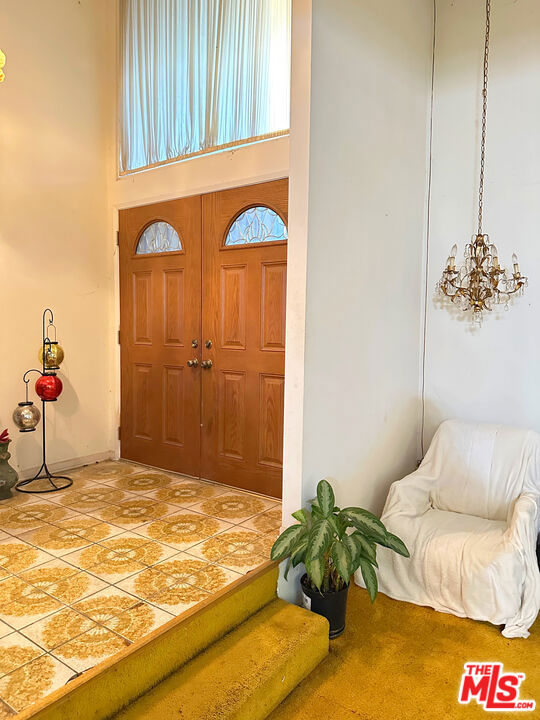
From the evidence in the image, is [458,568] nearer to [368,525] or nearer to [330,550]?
[368,525]

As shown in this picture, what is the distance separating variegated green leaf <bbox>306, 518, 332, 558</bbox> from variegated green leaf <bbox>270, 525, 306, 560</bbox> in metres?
0.07

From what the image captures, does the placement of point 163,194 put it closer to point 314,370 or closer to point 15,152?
point 15,152

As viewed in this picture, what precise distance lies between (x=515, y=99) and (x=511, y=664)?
3034 mm

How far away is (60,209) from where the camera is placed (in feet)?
13.0

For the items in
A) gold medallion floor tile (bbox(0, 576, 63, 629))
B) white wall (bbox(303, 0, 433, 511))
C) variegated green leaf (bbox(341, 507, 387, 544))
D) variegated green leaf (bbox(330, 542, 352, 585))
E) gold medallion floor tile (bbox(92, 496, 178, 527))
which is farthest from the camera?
gold medallion floor tile (bbox(92, 496, 178, 527))

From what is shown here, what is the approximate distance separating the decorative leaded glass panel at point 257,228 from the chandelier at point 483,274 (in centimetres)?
110

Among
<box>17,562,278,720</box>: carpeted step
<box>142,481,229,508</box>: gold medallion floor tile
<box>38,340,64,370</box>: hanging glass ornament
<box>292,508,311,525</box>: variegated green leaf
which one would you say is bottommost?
<box>17,562,278,720</box>: carpeted step

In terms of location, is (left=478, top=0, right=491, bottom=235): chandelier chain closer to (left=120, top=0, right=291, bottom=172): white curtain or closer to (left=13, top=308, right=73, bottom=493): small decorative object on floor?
(left=120, top=0, right=291, bottom=172): white curtain

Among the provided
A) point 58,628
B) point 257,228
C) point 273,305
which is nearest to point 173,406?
point 273,305

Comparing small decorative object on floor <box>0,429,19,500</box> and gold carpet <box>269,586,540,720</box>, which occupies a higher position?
small decorative object on floor <box>0,429,19,500</box>

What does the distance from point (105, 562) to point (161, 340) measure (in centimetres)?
189

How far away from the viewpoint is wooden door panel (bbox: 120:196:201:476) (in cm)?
394

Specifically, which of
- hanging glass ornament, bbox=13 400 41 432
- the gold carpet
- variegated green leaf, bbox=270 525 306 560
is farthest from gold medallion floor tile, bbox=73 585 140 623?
hanging glass ornament, bbox=13 400 41 432

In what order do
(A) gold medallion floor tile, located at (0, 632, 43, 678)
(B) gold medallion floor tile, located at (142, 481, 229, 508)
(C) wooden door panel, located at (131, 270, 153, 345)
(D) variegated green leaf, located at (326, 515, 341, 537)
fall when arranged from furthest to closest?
(C) wooden door panel, located at (131, 270, 153, 345), (B) gold medallion floor tile, located at (142, 481, 229, 508), (D) variegated green leaf, located at (326, 515, 341, 537), (A) gold medallion floor tile, located at (0, 632, 43, 678)
